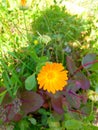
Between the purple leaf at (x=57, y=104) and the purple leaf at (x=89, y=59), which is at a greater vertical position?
the purple leaf at (x=89, y=59)

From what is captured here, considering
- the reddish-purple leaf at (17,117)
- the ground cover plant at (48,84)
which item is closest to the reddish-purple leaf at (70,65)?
the ground cover plant at (48,84)

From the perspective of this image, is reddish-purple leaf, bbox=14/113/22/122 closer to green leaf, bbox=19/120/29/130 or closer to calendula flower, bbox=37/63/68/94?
green leaf, bbox=19/120/29/130

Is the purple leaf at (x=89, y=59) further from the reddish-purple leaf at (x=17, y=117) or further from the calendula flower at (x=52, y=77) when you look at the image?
the reddish-purple leaf at (x=17, y=117)

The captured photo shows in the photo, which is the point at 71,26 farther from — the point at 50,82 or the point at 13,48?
the point at 50,82

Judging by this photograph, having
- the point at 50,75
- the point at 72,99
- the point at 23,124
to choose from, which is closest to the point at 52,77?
the point at 50,75

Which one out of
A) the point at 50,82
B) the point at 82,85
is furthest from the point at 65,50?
the point at 50,82

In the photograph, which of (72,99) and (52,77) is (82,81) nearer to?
(72,99)

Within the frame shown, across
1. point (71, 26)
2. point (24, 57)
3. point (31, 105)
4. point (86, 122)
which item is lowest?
point (86, 122)

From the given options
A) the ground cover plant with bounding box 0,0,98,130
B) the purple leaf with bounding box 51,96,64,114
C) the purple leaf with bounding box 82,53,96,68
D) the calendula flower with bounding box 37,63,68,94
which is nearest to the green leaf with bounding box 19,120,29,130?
the ground cover plant with bounding box 0,0,98,130
